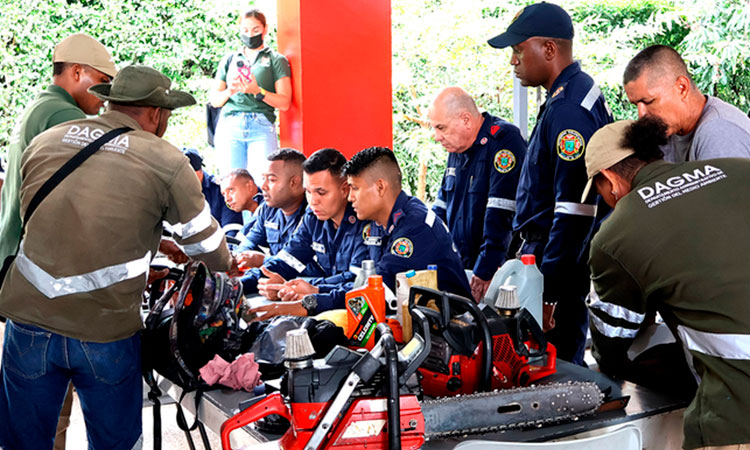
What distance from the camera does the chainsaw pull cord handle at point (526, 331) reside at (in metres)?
1.95

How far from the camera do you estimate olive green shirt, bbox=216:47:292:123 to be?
5355mm

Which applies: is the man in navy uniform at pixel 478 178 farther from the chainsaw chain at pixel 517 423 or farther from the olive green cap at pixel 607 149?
the chainsaw chain at pixel 517 423

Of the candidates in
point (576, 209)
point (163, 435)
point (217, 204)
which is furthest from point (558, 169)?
point (217, 204)

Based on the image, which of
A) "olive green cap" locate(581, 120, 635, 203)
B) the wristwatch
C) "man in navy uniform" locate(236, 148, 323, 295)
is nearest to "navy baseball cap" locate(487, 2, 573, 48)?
"olive green cap" locate(581, 120, 635, 203)

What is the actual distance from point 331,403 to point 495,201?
212cm

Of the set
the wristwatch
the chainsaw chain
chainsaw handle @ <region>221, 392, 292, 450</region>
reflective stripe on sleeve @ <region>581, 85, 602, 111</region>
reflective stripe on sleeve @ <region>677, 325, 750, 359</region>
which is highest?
reflective stripe on sleeve @ <region>581, 85, 602, 111</region>

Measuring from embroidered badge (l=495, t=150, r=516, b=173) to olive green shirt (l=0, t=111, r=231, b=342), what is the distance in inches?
67.3

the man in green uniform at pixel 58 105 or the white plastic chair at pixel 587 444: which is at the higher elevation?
the man in green uniform at pixel 58 105

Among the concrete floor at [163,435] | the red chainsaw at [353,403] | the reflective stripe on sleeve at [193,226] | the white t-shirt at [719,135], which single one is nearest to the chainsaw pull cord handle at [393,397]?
the red chainsaw at [353,403]

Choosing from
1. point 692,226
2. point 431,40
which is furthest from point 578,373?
point 431,40

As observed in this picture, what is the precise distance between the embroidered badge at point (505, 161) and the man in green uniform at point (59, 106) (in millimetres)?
1777

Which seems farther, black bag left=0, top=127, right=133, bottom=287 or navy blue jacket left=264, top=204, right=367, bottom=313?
navy blue jacket left=264, top=204, right=367, bottom=313

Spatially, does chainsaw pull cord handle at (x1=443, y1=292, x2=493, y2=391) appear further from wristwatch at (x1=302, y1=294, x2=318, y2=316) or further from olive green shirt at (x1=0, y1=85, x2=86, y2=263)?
olive green shirt at (x1=0, y1=85, x2=86, y2=263)

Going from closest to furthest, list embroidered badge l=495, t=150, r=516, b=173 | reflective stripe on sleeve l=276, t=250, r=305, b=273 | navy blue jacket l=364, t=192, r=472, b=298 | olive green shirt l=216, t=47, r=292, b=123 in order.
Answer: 1. navy blue jacket l=364, t=192, r=472, b=298
2. embroidered badge l=495, t=150, r=516, b=173
3. reflective stripe on sleeve l=276, t=250, r=305, b=273
4. olive green shirt l=216, t=47, r=292, b=123
